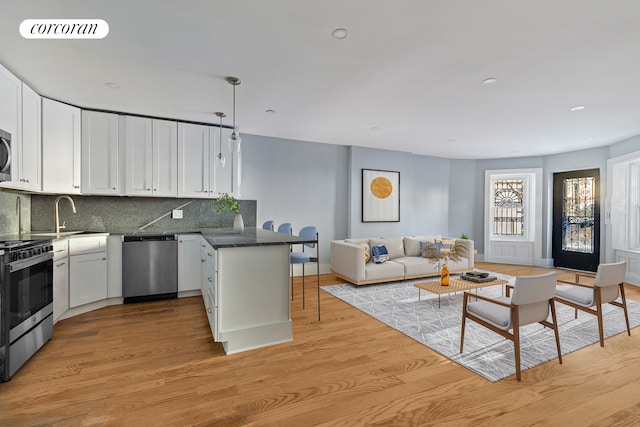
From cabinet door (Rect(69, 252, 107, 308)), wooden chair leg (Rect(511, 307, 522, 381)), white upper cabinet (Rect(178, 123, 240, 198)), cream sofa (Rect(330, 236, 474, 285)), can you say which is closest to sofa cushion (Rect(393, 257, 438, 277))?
cream sofa (Rect(330, 236, 474, 285))

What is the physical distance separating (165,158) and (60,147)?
1.13 metres

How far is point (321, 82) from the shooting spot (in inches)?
122

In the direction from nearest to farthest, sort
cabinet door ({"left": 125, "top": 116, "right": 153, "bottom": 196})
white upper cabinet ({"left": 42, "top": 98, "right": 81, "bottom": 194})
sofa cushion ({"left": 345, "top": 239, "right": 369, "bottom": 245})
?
white upper cabinet ({"left": 42, "top": 98, "right": 81, "bottom": 194}) → cabinet door ({"left": 125, "top": 116, "right": 153, "bottom": 196}) → sofa cushion ({"left": 345, "top": 239, "right": 369, "bottom": 245})

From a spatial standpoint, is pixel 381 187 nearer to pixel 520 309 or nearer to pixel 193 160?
pixel 193 160

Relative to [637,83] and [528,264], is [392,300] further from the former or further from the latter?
[528,264]

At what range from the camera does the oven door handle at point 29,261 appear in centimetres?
228

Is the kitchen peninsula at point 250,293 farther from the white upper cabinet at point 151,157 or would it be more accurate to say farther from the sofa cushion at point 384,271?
the sofa cushion at point 384,271

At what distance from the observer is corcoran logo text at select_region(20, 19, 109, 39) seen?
2068mm

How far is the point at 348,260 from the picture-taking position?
16.5 ft

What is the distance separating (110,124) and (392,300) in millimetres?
4443

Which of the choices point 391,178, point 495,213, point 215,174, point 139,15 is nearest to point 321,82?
point 139,15

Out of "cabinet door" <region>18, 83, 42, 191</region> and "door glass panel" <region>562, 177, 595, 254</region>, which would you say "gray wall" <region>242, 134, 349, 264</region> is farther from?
"door glass panel" <region>562, 177, 595, 254</region>

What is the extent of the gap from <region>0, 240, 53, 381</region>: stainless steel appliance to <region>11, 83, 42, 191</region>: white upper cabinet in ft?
2.72

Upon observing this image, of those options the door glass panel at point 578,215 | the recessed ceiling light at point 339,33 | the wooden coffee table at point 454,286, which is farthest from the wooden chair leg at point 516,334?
the door glass panel at point 578,215
